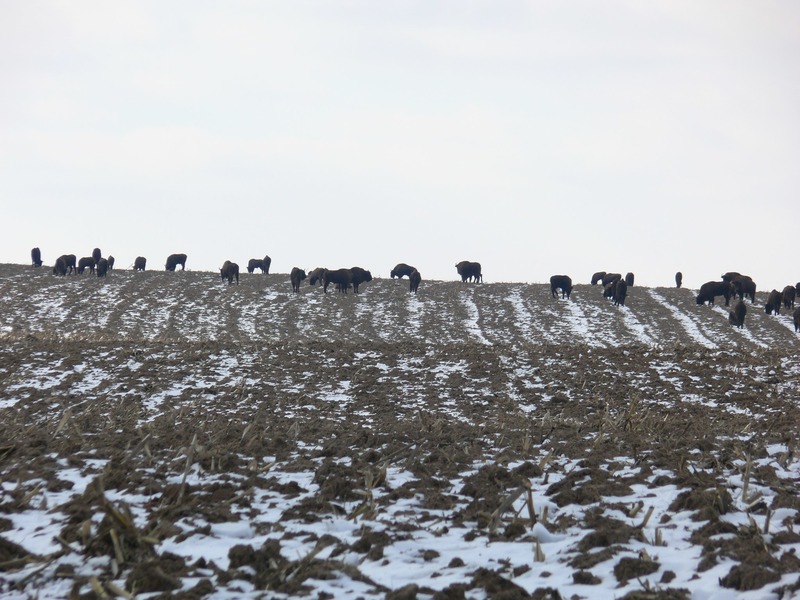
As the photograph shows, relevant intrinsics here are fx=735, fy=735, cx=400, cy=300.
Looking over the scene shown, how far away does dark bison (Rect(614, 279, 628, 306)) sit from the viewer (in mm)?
41872

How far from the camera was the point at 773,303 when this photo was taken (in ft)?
133

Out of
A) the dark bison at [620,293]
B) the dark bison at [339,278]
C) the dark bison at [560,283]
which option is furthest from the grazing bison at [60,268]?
the dark bison at [620,293]

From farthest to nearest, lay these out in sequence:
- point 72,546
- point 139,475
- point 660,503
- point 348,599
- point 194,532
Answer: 1. point 139,475
2. point 660,503
3. point 194,532
4. point 72,546
5. point 348,599

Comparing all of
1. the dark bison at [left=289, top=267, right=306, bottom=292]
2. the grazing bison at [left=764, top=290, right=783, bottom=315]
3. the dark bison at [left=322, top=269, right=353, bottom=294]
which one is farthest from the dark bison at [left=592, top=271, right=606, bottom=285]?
the dark bison at [left=289, top=267, right=306, bottom=292]

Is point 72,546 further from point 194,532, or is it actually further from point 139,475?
point 139,475

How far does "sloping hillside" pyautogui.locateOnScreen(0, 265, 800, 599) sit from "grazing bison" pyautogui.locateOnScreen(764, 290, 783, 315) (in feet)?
66.0

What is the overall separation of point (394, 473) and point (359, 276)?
37136mm

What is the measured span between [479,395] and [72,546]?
1161 centimetres

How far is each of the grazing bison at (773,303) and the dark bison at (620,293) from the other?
7563mm

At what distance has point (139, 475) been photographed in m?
8.61

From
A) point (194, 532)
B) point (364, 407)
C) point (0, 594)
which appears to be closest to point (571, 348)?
point (364, 407)

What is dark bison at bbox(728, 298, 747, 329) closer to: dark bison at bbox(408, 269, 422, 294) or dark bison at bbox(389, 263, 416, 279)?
dark bison at bbox(408, 269, 422, 294)

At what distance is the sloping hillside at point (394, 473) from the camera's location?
6.27 metres

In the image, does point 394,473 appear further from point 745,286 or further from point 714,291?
point 745,286
